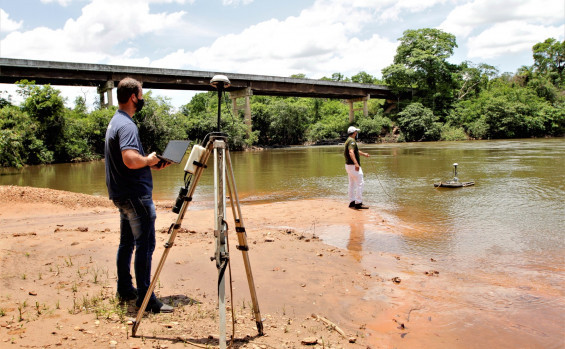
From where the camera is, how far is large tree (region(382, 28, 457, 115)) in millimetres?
59062

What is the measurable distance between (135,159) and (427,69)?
62.9 m

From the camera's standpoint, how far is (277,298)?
4.21m

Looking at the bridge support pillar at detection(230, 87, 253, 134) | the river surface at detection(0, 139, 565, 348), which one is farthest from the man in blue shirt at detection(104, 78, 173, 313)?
the bridge support pillar at detection(230, 87, 253, 134)

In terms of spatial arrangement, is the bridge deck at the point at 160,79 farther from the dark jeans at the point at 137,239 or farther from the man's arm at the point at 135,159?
the man's arm at the point at 135,159

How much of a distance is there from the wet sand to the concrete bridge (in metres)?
18.2

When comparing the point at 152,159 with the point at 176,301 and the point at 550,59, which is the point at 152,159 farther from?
the point at 550,59

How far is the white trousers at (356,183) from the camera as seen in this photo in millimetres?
9648

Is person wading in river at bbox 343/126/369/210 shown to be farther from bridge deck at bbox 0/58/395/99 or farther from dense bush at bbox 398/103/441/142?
dense bush at bbox 398/103/441/142

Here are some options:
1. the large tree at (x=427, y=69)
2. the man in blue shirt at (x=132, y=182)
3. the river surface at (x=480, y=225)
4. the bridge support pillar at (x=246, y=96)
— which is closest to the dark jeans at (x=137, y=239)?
the man in blue shirt at (x=132, y=182)

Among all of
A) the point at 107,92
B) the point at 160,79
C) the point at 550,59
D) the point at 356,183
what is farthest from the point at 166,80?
the point at 550,59

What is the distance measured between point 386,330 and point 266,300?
125 cm

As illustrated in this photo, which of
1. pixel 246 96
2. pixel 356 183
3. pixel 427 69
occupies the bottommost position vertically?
pixel 356 183

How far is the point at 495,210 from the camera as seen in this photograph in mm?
9367

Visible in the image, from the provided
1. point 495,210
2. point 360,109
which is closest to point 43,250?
point 495,210
